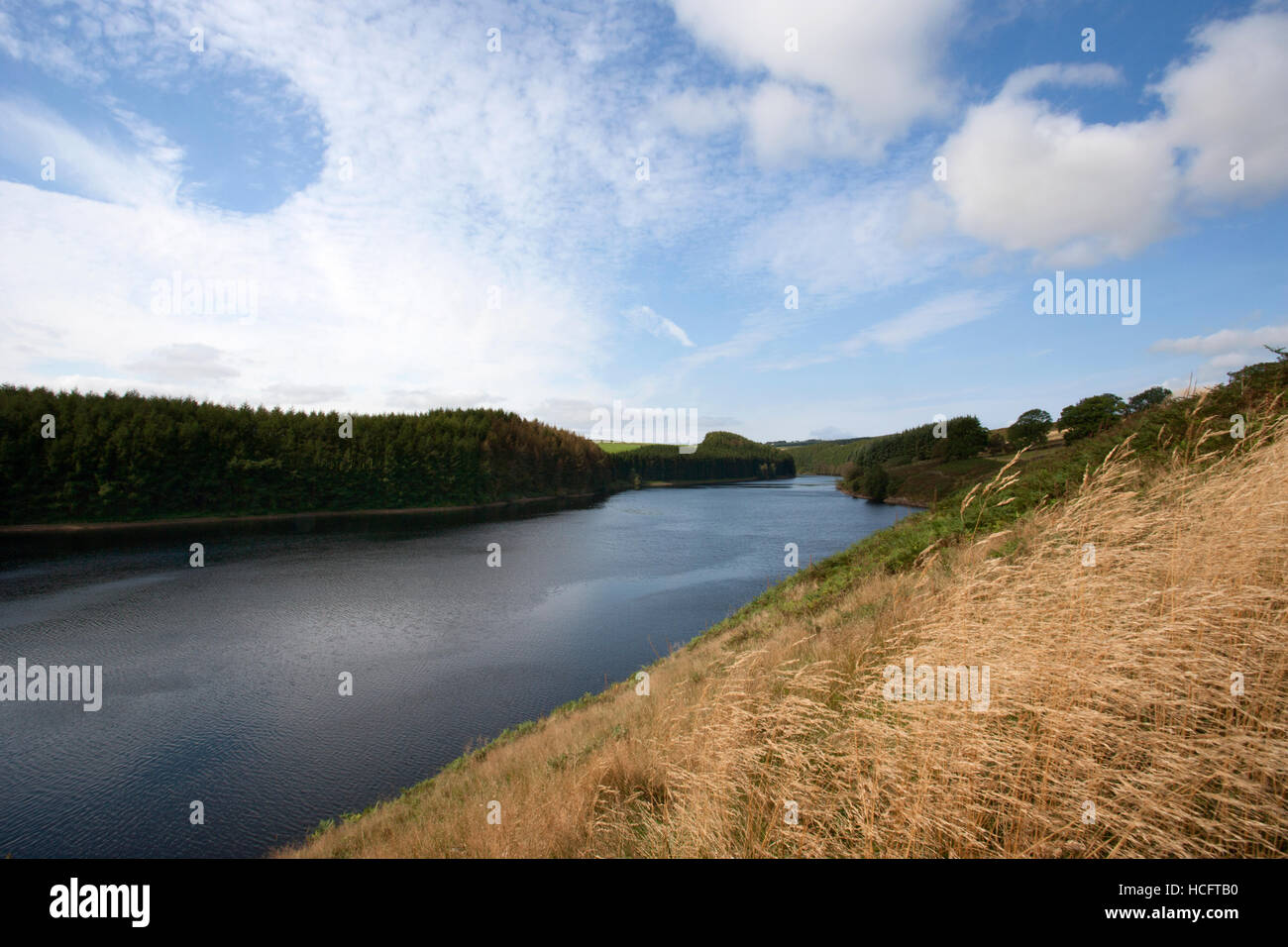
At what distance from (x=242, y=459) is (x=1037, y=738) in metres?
69.8

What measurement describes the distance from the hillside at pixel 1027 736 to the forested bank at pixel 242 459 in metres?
61.3

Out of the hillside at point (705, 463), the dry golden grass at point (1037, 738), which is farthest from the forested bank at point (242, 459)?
→ the dry golden grass at point (1037, 738)

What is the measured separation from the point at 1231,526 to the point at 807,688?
3.88m

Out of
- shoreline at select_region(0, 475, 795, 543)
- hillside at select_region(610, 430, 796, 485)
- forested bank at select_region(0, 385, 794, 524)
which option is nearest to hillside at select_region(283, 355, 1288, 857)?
shoreline at select_region(0, 475, 795, 543)

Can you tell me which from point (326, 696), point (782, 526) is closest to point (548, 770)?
point (326, 696)

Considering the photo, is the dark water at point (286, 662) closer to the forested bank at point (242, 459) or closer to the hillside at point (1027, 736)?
the hillside at point (1027, 736)

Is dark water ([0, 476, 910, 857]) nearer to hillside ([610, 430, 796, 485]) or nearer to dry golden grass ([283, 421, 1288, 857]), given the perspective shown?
dry golden grass ([283, 421, 1288, 857])

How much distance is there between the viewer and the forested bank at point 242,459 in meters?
47.2

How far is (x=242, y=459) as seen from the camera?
57000 mm

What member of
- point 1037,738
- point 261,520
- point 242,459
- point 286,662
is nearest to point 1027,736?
point 1037,738

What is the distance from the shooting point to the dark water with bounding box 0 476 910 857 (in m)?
10.5

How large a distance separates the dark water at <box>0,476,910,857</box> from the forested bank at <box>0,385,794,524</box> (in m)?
17.8
